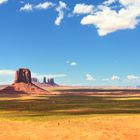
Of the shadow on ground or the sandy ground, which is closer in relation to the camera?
the sandy ground

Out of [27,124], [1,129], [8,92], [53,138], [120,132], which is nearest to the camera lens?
[53,138]

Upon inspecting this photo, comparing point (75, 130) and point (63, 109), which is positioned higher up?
point (63, 109)

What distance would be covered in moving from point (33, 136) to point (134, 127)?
11.0 meters

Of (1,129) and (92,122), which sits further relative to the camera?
(92,122)

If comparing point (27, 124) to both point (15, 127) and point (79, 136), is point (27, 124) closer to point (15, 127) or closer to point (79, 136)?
point (15, 127)

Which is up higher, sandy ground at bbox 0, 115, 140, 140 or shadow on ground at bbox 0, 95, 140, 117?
shadow on ground at bbox 0, 95, 140, 117

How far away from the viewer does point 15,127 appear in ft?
131

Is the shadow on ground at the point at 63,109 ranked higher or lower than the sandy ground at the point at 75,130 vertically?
higher

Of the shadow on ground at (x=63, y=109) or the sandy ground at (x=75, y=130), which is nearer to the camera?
the sandy ground at (x=75, y=130)

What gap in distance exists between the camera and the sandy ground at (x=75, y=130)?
110ft

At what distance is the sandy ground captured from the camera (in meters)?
33.5

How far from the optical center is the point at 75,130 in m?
36.7

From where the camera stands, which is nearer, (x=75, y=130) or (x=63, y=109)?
(x=75, y=130)

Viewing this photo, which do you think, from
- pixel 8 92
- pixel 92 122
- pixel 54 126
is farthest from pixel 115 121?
pixel 8 92
